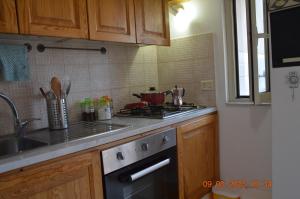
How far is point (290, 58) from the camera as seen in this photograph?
4.82 feet

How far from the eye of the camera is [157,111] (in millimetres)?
1912

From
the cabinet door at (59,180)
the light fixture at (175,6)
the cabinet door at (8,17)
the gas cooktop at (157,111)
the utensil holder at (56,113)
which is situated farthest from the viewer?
the light fixture at (175,6)

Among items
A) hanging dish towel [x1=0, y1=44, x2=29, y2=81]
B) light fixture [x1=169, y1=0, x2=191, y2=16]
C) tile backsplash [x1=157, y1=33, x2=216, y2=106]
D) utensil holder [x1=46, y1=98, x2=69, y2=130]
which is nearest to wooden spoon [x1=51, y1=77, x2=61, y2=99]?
utensil holder [x1=46, y1=98, x2=69, y2=130]

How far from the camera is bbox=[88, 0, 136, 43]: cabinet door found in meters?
1.60

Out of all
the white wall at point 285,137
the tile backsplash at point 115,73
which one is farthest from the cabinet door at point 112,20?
the white wall at point 285,137

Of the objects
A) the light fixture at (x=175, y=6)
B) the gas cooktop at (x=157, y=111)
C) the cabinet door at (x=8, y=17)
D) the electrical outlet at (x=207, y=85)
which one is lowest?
the gas cooktop at (x=157, y=111)

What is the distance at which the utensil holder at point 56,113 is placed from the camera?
5.14ft

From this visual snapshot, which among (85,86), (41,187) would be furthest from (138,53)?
(41,187)

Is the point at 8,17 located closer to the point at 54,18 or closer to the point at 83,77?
the point at 54,18

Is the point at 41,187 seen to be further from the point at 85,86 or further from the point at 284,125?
the point at 284,125

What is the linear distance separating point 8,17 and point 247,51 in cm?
167

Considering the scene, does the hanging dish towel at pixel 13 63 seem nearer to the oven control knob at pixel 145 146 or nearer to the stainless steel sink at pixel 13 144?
the stainless steel sink at pixel 13 144

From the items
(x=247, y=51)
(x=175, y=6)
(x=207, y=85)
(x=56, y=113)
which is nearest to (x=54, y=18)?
(x=56, y=113)

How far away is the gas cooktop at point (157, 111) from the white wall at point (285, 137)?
0.61 m
